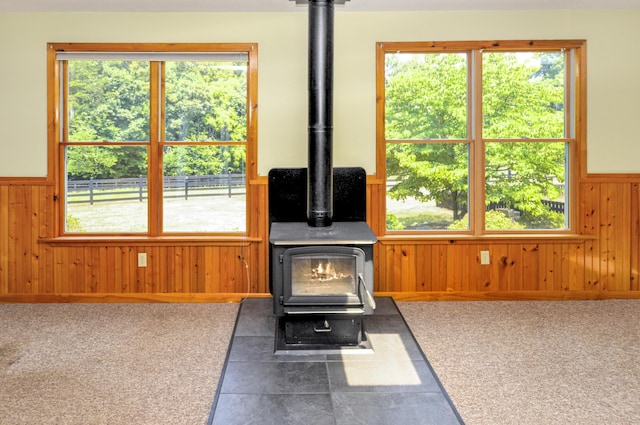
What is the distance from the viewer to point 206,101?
405 centimetres

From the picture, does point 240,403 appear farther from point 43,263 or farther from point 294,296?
point 43,263

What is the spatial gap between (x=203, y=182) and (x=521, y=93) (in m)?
2.73

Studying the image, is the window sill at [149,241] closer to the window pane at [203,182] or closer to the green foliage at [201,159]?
the window pane at [203,182]

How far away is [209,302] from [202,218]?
695mm

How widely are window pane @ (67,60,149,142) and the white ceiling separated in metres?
0.43

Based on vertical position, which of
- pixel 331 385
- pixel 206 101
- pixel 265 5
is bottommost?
pixel 331 385

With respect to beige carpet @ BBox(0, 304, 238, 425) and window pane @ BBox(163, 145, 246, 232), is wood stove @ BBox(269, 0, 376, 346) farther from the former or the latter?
window pane @ BBox(163, 145, 246, 232)

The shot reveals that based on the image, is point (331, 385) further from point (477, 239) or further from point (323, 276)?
point (477, 239)

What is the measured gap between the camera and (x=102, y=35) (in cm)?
394

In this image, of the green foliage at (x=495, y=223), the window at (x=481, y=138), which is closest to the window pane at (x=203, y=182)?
the window at (x=481, y=138)

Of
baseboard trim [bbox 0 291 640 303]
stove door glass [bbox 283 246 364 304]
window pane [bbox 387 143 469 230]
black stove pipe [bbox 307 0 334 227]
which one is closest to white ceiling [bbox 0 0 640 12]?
black stove pipe [bbox 307 0 334 227]

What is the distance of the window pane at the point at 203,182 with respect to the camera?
4.08 metres

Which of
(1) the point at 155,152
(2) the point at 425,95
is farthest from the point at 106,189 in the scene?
(2) the point at 425,95

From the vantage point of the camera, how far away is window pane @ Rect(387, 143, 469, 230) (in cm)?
409
